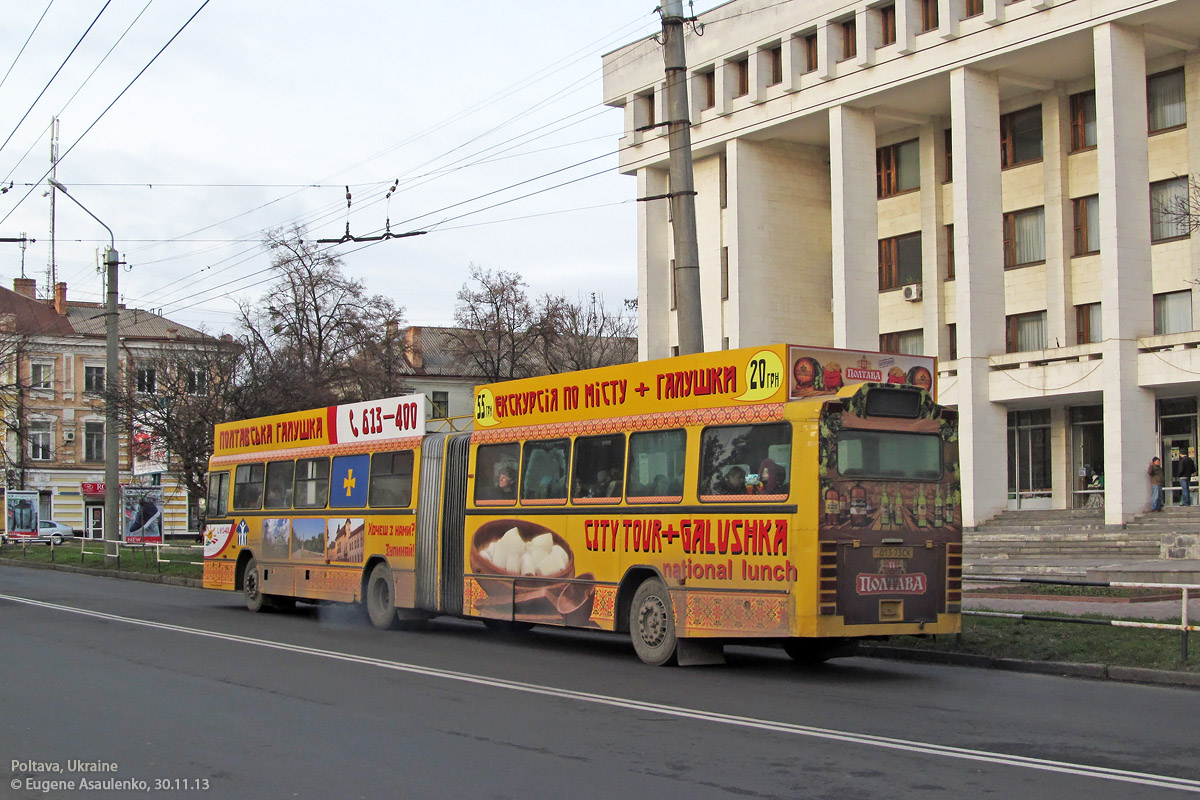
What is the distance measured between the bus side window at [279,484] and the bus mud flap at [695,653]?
34.2 ft

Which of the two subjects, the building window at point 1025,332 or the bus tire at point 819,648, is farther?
the building window at point 1025,332

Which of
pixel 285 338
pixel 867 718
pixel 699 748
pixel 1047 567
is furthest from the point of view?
pixel 285 338

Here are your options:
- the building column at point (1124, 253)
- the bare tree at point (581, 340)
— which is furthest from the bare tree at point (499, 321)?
the building column at point (1124, 253)

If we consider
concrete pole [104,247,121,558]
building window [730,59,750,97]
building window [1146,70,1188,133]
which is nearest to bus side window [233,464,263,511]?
concrete pole [104,247,121,558]

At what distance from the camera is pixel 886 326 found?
43469 millimetres

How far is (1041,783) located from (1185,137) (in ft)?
108

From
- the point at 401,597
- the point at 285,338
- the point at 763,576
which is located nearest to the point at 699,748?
the point at 763,576

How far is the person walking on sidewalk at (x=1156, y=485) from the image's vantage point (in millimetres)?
Answer: 33594

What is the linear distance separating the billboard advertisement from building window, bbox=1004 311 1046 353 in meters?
28.9

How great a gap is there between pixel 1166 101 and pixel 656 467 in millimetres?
28821

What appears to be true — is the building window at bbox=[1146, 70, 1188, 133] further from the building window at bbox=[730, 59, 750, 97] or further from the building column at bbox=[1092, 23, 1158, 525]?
the building window at bbox=[730, 59, 750, 97]

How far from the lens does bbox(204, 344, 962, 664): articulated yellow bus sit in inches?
486

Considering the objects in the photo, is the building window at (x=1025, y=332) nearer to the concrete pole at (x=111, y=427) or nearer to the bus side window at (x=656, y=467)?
the concrete pole at (x=111, y=427)

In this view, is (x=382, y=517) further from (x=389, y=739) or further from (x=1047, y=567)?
(x=1047, y=567)
